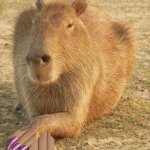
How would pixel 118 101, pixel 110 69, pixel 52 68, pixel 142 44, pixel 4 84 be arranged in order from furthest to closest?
pixel 142 44 → pixel 4 84 → pixel 118 101 → pixel 110 69 → pixel 52 68

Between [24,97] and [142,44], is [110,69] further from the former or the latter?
[142,44]

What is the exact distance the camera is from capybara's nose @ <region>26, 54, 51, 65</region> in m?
3.29

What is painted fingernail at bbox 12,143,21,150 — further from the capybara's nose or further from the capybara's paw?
the capybara's nose

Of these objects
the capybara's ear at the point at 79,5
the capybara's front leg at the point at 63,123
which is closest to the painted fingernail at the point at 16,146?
the capybara's front leg at the point at 63,123

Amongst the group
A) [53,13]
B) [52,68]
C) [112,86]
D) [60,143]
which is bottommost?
[60,143]

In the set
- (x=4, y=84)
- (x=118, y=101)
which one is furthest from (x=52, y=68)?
(x=4, y=84)

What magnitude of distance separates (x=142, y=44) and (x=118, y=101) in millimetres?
2411

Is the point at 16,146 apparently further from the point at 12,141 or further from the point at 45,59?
the point at 45,59

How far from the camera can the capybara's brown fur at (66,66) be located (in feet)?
11.3

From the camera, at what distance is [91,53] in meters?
3.90

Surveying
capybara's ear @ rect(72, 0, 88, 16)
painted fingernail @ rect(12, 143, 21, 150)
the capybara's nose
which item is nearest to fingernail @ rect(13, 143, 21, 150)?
painted fingernail @ rect(12, 143, 21, 150)

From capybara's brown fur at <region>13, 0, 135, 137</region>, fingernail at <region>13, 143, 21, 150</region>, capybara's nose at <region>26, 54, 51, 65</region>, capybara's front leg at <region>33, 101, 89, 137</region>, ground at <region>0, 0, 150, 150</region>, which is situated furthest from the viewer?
ground at <region>0, 0, 150, 150</region>

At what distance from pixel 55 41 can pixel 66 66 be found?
27cm

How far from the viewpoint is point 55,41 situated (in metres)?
3.47
